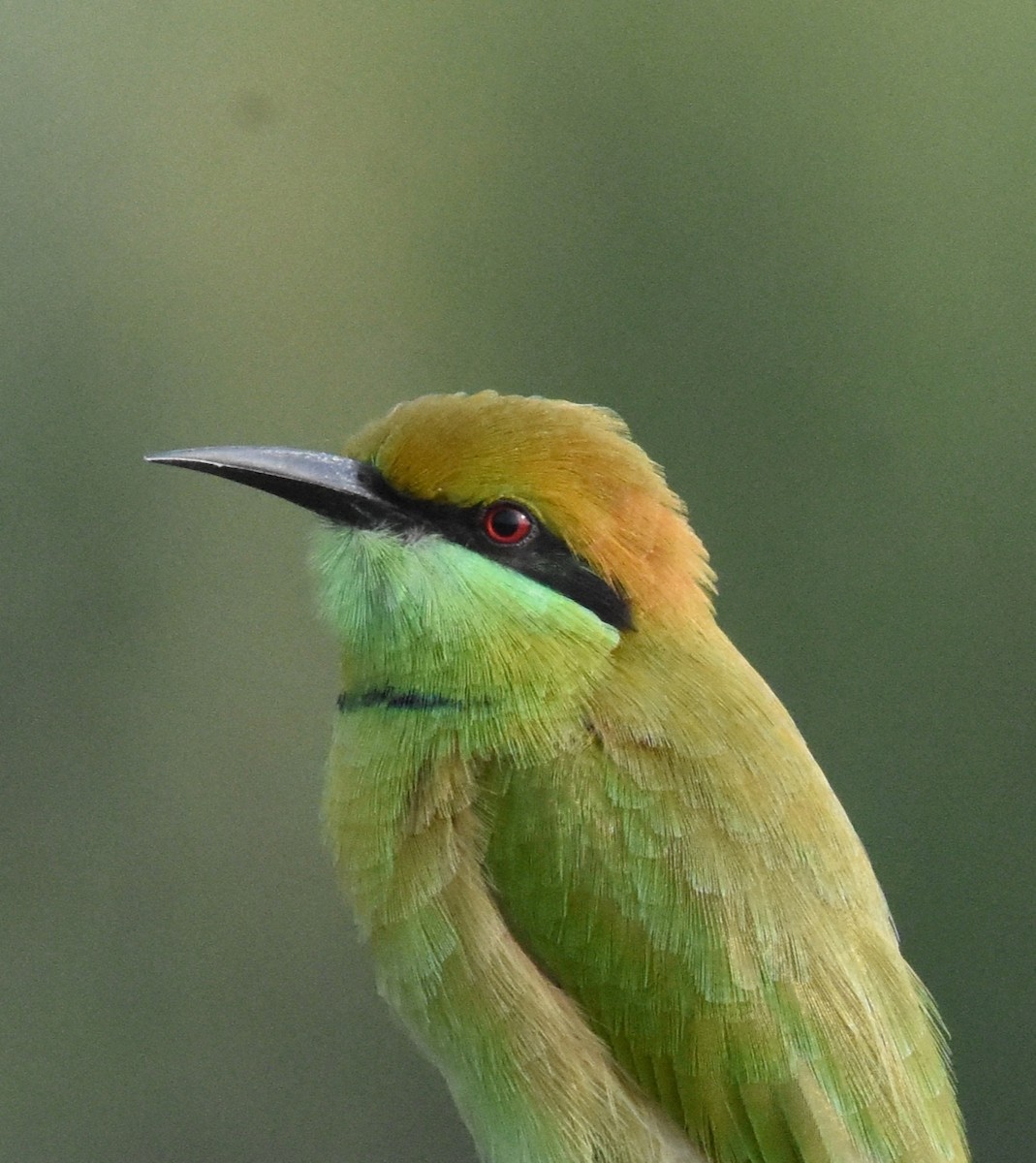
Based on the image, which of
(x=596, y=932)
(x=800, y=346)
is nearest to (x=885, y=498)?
(x=800, y=346)

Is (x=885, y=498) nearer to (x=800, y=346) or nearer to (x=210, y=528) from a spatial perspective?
(x=800, y=346)

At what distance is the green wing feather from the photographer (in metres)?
0.83

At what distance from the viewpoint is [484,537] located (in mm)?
887

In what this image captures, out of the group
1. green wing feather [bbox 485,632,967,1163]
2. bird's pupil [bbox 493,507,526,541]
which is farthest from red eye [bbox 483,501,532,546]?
green wing feather [bbox 485,632,967,1163]

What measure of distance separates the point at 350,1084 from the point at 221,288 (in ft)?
3.35

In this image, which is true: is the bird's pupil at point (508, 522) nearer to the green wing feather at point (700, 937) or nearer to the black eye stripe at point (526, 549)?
the black eye stripe at point (526, 549)

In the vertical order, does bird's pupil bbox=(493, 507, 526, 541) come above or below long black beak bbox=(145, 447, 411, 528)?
below

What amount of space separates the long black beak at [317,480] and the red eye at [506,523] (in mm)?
69

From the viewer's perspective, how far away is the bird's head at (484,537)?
0.88m

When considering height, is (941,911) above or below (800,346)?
below

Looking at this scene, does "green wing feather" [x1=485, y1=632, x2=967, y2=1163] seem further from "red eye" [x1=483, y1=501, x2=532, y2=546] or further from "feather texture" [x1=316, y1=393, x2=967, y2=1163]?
"red eye" [x1=483, y1=501, x2=532, y2=546]

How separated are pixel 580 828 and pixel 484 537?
23 cm

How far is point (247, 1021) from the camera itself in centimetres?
146

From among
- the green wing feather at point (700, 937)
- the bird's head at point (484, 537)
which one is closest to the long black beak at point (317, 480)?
the bird's head at point (484, 537)
